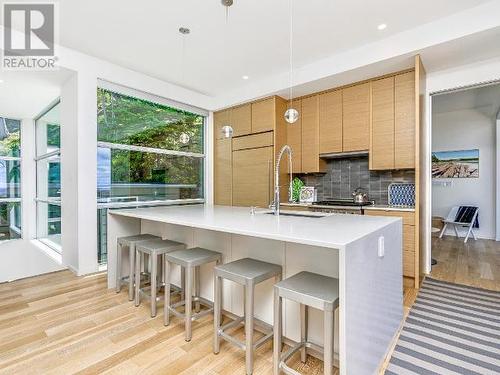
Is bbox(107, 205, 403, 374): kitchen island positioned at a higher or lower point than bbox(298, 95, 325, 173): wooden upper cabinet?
lower

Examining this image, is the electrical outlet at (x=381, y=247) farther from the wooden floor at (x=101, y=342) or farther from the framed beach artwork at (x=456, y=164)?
the framed beach artwork at (x=456, y=164)

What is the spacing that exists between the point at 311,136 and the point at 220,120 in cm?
184

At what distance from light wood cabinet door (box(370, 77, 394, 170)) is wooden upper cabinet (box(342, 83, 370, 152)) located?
0.28 feet

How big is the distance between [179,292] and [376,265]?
75.9 inches

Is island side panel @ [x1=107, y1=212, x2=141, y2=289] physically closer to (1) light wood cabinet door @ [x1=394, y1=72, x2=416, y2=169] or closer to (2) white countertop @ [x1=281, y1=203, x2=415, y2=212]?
(2) white countertop @ [x1=281, y1=203, x2=415, y2=212]

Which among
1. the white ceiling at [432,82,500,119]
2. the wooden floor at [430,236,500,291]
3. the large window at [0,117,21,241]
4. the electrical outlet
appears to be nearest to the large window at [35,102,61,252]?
the large window at [0,117,21,241]

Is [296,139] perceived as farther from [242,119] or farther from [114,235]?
[114,235]

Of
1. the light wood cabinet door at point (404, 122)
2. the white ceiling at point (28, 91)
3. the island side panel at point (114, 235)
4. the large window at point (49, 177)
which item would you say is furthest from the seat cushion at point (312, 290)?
the large window at point (49, 177)

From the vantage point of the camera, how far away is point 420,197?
3246mm

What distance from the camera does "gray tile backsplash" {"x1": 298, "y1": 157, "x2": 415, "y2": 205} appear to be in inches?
154

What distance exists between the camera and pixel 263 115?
4.52 metres

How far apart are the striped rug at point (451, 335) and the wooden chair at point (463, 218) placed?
122 inches

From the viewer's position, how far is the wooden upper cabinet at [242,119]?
4.72 meters

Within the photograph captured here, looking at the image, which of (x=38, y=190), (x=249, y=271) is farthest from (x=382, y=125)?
(x=38, y=190)
